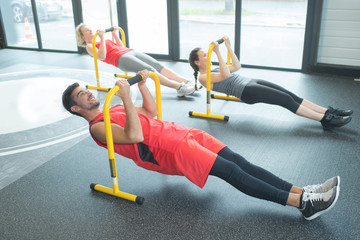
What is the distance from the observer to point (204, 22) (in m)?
5.84

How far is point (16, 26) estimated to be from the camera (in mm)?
7297

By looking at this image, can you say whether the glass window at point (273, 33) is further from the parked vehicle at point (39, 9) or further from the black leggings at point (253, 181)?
the parked vehicle at point (39, 9)

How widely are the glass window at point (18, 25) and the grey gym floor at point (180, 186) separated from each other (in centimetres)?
384

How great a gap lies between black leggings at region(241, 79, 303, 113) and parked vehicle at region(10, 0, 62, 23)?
16.0 ft

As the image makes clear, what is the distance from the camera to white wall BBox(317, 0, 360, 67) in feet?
15.2

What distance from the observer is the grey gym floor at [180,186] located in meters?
2.09

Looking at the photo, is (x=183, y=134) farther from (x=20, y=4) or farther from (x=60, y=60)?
(x=20, y=4)

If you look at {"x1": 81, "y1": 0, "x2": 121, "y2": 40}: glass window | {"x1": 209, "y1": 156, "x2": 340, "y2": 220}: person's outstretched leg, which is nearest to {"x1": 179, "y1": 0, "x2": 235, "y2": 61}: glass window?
{"x1": 81, "y1": 0, "x2": 121, "y2": 40}: glass window

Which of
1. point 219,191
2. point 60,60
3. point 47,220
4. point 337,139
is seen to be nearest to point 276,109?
point 337,139

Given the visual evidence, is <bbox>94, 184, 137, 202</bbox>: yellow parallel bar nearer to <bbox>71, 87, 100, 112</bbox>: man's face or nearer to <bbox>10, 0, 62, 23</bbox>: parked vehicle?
<bbox>71, 87, 100, 112</bbox>: man's face

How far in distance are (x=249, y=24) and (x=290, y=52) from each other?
29.6 inches

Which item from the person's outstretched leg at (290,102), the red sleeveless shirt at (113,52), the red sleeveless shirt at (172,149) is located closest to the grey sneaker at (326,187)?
the red sleeveless shirt at (172,149)

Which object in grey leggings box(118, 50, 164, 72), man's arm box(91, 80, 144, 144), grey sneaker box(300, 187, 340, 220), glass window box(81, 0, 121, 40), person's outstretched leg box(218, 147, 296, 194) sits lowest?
grey sneaker box(300, 187, 340, 220)

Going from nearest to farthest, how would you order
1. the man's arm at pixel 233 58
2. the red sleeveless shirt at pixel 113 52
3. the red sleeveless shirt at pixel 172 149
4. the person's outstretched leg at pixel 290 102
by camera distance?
1. the red sleeveless shirt at pixel 172 149
2. the person's outstretched leg at pixel 290 102
3. the man's arm at pixel 233 58
4. the red sleeveless shirt at pixel 113 52
